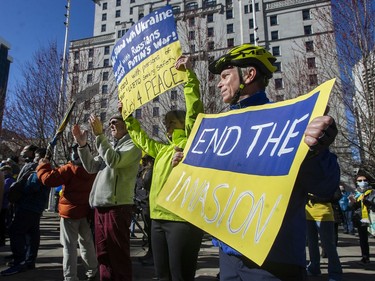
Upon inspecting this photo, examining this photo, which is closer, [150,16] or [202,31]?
[150,16]

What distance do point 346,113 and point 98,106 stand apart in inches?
457

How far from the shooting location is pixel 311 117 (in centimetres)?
118

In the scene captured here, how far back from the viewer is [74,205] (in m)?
4.09

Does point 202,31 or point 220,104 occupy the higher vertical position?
point 202,31

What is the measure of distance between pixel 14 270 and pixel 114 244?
2.47 meters

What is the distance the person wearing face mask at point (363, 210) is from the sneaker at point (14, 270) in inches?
241

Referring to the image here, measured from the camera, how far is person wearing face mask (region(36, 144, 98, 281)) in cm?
392

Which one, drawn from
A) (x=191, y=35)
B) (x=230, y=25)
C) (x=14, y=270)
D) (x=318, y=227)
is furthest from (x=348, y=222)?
(x=230, y=25)

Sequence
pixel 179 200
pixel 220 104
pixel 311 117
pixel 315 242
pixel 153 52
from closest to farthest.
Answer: pixel 311 117 → pixel 179 200 → pixel 153 52 → pixel 315 242 → pixel 220 104

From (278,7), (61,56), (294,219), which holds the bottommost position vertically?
(294,219)

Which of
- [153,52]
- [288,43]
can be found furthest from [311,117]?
[288,43]

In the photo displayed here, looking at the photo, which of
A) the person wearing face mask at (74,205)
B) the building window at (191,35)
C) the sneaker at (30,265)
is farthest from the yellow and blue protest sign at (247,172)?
the building window at (191,35)

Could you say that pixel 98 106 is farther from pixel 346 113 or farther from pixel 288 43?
pixel 288 43

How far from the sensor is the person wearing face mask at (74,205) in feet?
12.9
